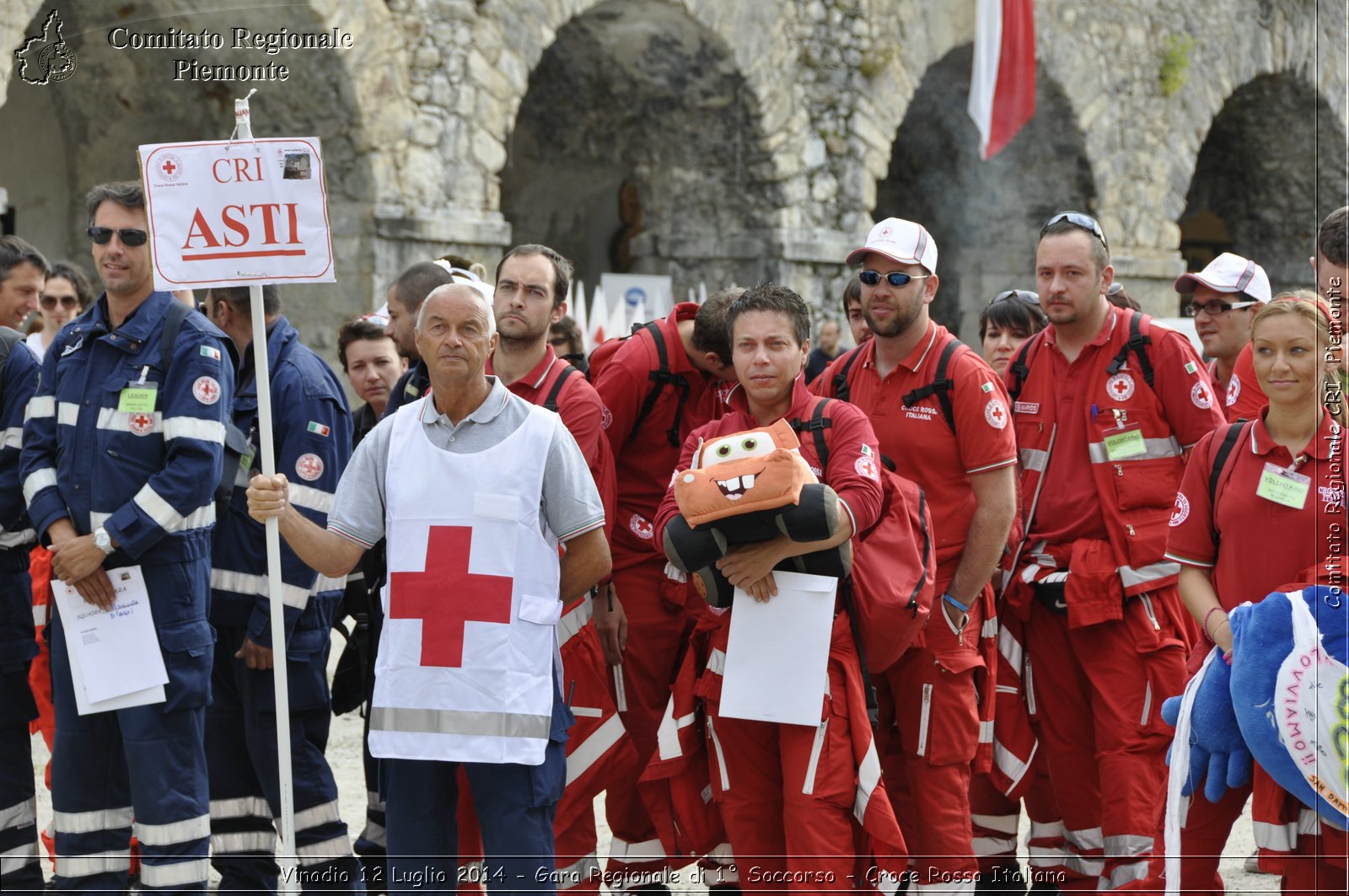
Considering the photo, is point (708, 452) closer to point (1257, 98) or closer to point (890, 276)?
point (890, 276)

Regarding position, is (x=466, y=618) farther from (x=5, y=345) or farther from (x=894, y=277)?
(x=5, y=345)

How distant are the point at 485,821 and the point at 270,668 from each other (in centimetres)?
Answer: 119

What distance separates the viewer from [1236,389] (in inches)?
165

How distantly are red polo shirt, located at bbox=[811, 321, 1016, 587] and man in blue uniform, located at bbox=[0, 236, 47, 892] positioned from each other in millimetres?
2724

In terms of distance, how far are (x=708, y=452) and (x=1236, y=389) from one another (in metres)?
1.74

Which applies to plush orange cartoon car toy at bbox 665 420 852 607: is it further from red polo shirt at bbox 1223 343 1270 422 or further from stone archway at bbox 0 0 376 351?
stone archway at bbox 0 0 376 351

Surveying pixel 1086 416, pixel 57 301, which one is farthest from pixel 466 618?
pixel 57 301

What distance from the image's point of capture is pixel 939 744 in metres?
3.97

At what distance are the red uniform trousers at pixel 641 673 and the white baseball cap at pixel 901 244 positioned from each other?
1172 mm

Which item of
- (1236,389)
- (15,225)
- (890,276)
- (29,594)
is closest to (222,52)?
(15,225)

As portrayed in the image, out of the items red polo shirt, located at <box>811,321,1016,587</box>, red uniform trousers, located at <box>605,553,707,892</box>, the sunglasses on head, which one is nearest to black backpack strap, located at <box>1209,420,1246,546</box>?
red polo shirt, located at <box>811,321,1016,587</box>

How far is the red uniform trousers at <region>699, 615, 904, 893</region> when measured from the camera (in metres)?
3.53

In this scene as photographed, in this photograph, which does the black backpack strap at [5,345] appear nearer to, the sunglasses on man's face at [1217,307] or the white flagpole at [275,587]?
the white flagpole at [275,587]

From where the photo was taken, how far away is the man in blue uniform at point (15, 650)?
4395 mm
